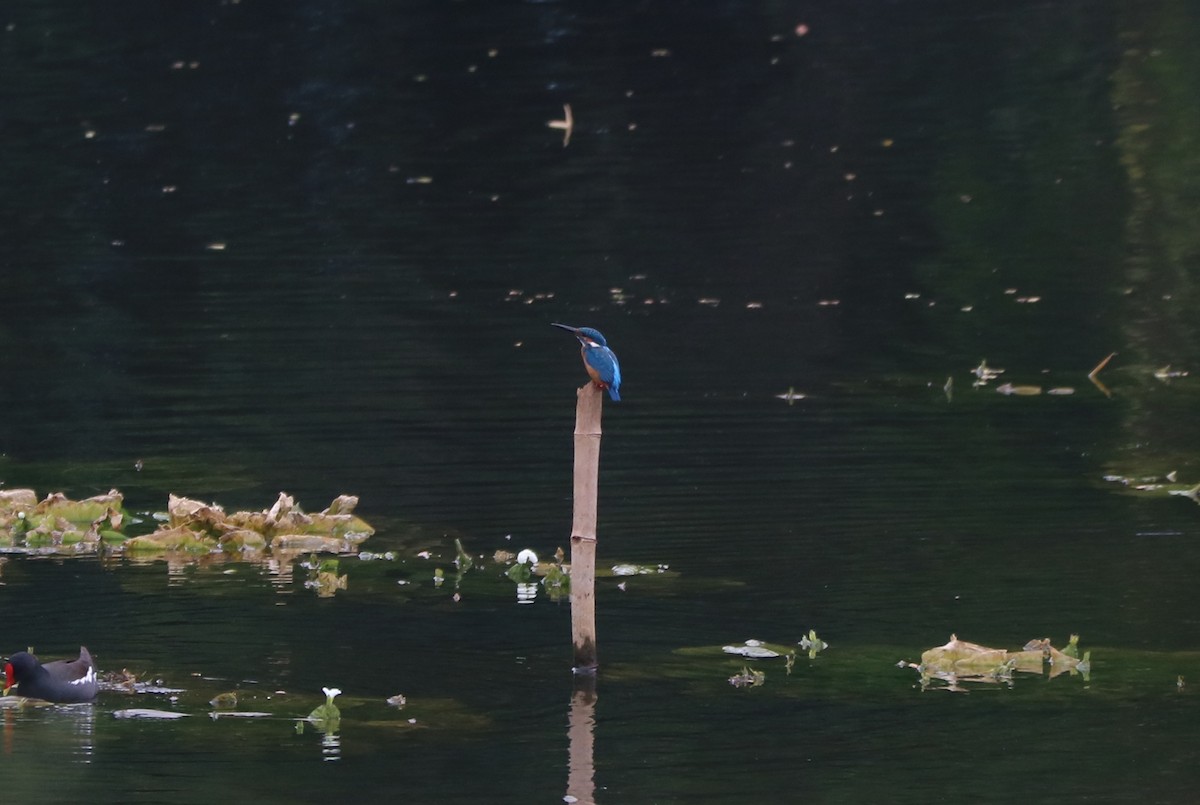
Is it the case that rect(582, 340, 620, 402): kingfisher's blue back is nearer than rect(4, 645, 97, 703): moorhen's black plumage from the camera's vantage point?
No

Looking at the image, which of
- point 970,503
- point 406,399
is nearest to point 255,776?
point 970,503

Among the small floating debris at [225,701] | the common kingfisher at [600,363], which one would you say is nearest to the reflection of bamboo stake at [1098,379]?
the common kingfisher at [600,363]

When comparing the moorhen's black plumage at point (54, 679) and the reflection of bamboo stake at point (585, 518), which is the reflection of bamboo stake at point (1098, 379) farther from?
the moorhen's black plumage at point (54, 679)

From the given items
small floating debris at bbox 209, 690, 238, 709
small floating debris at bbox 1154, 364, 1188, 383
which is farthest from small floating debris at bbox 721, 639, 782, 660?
small floating debris at bbox 1154, 364, 1188, 383

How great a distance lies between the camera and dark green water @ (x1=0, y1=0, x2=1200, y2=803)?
9.98 meters

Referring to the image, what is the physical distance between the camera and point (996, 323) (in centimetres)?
2011

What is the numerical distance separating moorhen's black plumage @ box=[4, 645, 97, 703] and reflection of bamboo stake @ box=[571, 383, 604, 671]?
2.44 metres

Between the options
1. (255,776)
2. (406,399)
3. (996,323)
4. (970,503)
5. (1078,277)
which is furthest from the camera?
(1078,277)

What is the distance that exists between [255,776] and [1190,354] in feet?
38.8

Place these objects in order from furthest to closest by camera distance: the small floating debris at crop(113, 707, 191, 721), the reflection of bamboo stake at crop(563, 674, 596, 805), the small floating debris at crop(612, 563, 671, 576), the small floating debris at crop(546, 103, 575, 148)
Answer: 1. the small floating debris at crop(546, 103, 575, 148)
2. the small floating debris at crop(612, 563, 671, 576)
3. the small floating debris at crop(113, 707, 191, 721)
4. the reflection of bamboo stake at crop(563, 674, 596, 805)

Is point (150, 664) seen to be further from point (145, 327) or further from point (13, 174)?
point (13, 174)

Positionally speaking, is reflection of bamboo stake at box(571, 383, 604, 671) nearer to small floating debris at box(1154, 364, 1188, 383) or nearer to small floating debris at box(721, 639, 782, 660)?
small floating debris at box(721, 639, 782, 660)

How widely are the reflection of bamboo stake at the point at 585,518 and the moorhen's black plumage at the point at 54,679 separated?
7.99ft

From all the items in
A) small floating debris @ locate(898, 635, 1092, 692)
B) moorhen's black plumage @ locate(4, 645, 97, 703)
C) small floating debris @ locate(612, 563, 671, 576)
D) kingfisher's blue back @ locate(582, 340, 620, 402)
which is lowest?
moorhen's black plumage @ locate(4, 645, 97, 703)
